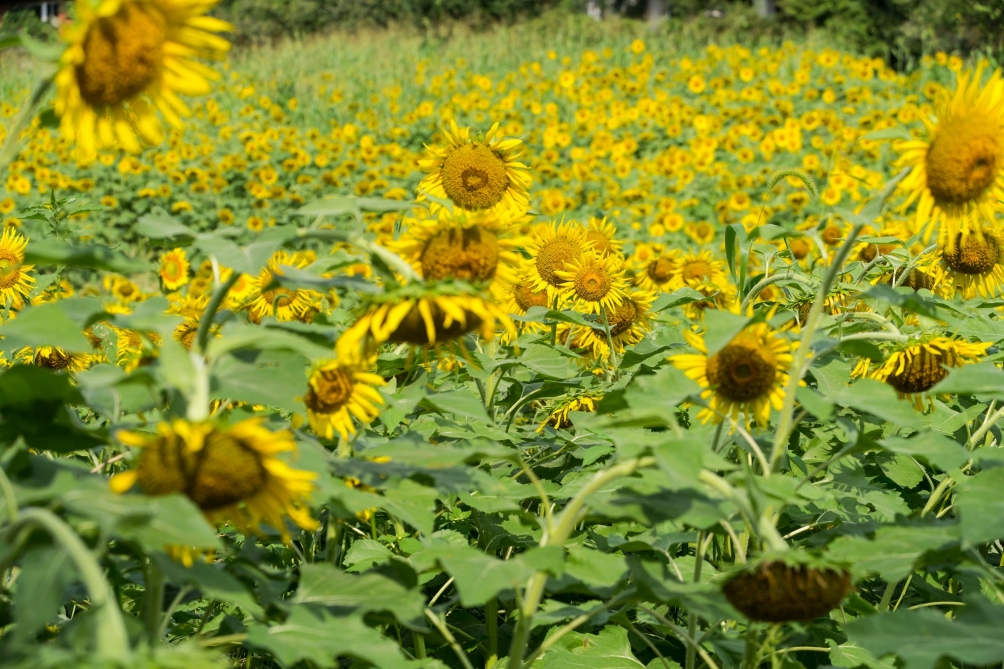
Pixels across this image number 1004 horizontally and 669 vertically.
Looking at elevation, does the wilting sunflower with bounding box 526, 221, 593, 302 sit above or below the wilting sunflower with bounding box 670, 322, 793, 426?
below

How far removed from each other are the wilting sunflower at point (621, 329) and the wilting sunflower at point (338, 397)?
1520 mm

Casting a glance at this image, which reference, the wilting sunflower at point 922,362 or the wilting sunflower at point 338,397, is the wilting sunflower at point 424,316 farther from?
the wilting sunflower at point 922,362

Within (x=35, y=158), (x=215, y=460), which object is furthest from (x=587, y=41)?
(x=215, y=460)

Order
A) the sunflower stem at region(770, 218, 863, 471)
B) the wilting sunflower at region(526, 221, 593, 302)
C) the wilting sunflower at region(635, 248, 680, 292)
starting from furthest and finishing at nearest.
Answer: the wilting sunflower at region(635, 248, 680, 292)
the wilting sunflower at region(526, 221, 593, 302)
the sunflower stem at region(770, 218, 863, 471)

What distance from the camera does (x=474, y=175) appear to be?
8.48ft

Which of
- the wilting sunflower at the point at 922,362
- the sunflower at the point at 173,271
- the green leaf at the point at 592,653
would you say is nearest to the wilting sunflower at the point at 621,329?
the wilting sunflower at the point at 922,362

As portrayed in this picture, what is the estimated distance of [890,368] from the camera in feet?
6.44

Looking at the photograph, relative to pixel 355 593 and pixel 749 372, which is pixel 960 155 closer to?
pixel 749 372

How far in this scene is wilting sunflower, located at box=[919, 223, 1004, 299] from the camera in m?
2.62

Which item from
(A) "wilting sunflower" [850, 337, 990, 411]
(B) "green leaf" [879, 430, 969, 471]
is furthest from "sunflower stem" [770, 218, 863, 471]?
(A) "wilting sunflower" [850, 337, 990, 411]

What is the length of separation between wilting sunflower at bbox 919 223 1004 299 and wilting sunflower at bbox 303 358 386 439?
1674mm

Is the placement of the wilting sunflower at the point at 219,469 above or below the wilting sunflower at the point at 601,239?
above

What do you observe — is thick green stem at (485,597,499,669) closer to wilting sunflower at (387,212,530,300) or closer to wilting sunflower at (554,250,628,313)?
wilting sunflower at (387,212,530,300)

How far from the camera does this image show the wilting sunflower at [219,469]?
3.81 ft
